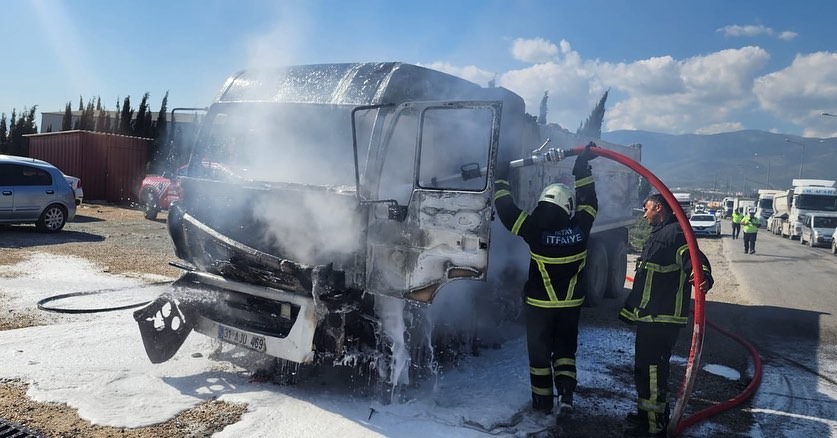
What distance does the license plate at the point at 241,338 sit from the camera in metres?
4.29

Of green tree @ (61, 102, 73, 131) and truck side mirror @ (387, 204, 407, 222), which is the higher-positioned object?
green tree @ (61, 102, 73, 131)

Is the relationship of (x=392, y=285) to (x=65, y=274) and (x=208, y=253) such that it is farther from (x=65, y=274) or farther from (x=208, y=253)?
(x=65, y=274)

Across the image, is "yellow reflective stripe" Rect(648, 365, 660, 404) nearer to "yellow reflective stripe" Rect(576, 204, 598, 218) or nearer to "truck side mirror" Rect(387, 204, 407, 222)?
"yellow reflective stripe" Rect(576, 204, 598, 218)

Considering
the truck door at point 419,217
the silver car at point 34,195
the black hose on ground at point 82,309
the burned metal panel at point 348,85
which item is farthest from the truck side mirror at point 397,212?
the silver car at point 34,195

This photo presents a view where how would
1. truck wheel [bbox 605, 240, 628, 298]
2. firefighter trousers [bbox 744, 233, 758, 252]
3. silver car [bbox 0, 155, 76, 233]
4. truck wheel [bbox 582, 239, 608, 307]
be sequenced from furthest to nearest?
1. firefighter trousers [bbox 744, 233, 758, 252]
2. silver car [bbox 0, 155, 76, 233]
3. truck wheel [bbox 605, 240, 628, 298]
4. truck wheel [bbox 582, 239, 608, 307]

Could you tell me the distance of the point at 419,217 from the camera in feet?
13.2

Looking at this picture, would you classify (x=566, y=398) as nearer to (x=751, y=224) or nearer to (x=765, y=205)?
(x=751, y=224)

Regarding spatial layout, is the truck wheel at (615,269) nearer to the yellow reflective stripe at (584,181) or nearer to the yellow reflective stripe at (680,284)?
the yellow reflective stripe at (584,181)

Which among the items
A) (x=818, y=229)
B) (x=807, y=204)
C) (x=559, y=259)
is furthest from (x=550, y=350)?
(x=807, y=204)

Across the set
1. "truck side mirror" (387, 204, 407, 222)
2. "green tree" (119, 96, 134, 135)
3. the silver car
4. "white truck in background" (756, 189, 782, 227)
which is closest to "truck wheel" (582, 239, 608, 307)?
"truck side mirror" (387, 204, 407, 222)

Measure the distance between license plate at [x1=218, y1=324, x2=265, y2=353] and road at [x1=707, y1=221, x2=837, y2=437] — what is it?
3.78 metres

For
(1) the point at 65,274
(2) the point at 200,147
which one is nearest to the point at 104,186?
(1) the point at 65,274

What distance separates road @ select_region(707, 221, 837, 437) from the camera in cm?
458

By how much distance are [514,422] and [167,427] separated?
2.38 meters
